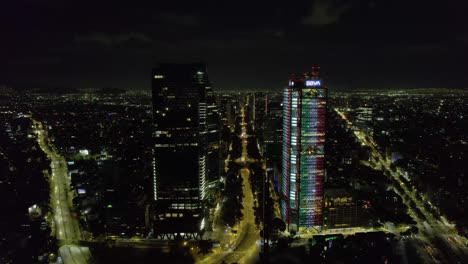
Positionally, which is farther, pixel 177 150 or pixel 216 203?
pixel 216 203

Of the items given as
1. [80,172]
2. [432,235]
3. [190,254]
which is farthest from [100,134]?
[432,235]

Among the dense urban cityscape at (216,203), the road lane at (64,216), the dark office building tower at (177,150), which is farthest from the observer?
the dark office building tower at (177,150)

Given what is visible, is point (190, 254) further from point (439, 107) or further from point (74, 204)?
point (439, 107)

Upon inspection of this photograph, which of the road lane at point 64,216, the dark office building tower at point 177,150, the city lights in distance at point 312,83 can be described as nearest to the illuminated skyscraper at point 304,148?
the city lights in distance at point 312,83

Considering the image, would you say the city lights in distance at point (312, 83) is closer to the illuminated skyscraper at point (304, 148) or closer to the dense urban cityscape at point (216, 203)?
the illuminated skyscraper at point (304, 148)

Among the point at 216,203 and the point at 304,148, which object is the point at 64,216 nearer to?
the point at 216,203

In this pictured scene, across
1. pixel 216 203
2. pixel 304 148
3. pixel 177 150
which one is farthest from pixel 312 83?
pixel 216 203
